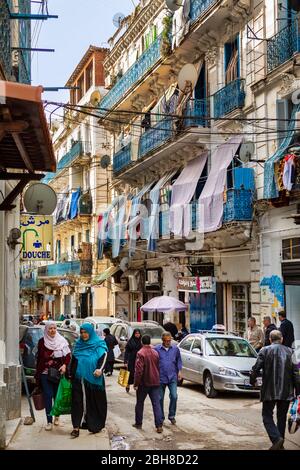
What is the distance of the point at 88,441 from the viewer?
927 centimetres

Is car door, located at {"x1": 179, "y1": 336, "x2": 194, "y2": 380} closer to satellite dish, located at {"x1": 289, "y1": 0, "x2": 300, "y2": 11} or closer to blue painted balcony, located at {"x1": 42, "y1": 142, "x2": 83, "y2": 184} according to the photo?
satellite dish, located at {"x1": 289, "y1": 0, "x2": 300, "y2": 11}

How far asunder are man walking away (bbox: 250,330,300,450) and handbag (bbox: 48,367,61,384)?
310 cm

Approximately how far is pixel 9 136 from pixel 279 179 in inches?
434

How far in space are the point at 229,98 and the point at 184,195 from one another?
4119 mm

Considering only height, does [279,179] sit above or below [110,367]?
above

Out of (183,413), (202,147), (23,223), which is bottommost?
(183,413)

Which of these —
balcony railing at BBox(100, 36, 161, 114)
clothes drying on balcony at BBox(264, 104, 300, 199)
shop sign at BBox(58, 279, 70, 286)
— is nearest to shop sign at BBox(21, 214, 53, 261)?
clothes drying on balcony at BBox(264, 104, 300, 199)

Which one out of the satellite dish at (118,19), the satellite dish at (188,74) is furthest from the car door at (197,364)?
the satellite dish at (118,19)

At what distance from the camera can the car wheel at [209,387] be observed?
14.7 meters

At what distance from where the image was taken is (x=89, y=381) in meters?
9.77

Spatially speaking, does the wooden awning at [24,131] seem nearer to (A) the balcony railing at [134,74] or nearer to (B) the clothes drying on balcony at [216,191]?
(B) the clothes drying on balcony at [216,191]
